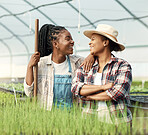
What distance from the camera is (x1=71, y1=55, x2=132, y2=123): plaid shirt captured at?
1.75 meters

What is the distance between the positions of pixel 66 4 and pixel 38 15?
5.80 ft

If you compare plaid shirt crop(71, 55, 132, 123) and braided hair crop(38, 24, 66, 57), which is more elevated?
braided hair crop(38, 24, 66, 57)

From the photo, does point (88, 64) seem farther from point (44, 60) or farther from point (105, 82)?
point (44, 60)

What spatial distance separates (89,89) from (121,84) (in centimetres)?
19

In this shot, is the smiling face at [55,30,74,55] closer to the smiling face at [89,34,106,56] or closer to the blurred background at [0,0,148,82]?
the smiling face at [89,34,106,56]

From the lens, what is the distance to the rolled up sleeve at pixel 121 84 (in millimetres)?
1741

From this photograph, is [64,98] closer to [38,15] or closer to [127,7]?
[127,7]

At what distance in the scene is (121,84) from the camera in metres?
1.75

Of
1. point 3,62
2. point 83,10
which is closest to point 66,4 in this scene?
point 83,10

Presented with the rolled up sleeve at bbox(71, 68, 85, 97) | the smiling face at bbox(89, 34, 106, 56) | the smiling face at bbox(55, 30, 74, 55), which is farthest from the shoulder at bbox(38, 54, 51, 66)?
the smiling face at bbox(89, 34, 106, 56)

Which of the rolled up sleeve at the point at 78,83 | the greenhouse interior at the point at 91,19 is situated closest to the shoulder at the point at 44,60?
the rolled up sleeve at the point at 78,83

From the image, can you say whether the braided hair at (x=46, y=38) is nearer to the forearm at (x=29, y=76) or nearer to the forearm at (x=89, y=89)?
the forearm at (x=29, y=76)

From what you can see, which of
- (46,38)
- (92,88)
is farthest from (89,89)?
(46,38)

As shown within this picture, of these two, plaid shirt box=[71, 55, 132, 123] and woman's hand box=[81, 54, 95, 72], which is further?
woman's hand box=[81, 54, 95, 72]
